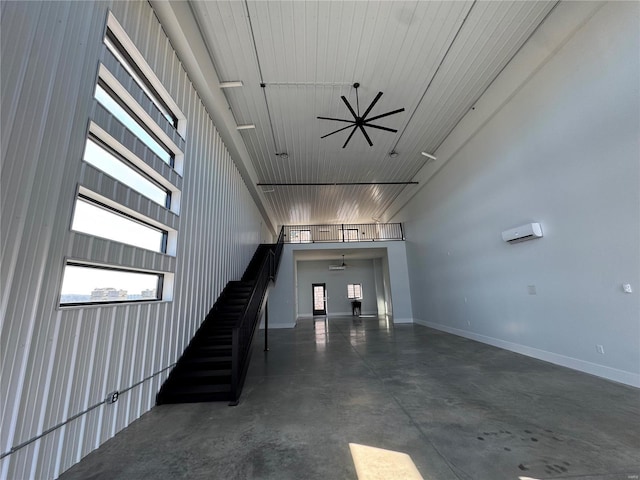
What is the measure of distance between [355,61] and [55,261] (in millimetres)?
5231

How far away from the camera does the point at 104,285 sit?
107 inches

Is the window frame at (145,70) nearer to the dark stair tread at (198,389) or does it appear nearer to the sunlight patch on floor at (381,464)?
the dark stair tread at (198,389)

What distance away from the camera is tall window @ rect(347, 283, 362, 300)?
626 inches

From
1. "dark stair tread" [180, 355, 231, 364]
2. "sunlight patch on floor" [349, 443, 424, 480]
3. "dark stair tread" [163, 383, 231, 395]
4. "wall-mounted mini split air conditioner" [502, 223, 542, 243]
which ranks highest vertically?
"wall-mounted mini split air conditioner" [502, 223, 542, 243]

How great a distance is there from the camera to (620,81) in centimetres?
342

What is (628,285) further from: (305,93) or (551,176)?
(305,93)

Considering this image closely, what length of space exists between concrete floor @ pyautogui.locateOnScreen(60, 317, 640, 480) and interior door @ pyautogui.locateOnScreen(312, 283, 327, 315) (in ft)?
37.3

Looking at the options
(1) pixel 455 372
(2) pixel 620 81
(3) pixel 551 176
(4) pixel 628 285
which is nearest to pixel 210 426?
(1) pixel 455 372

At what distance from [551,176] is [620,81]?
1414mm

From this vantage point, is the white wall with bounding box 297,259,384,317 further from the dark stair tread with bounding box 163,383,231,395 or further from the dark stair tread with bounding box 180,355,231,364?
the dark stair tread with bounding box 163,383,231,395

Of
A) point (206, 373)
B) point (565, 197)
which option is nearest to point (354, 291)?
point (565, 197)

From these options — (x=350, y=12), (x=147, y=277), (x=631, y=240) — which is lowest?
(x=147, y=277)

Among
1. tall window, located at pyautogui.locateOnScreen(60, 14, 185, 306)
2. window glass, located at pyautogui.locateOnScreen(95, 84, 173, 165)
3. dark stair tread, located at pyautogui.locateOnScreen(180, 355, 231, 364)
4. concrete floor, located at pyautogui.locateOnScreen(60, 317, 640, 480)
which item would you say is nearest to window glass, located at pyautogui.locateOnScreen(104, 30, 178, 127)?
tall window, located at pyautogui.locateOnScreen(60, 14, 185, 306)

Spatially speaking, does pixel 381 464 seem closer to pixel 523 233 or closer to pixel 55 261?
pixel 55 261
